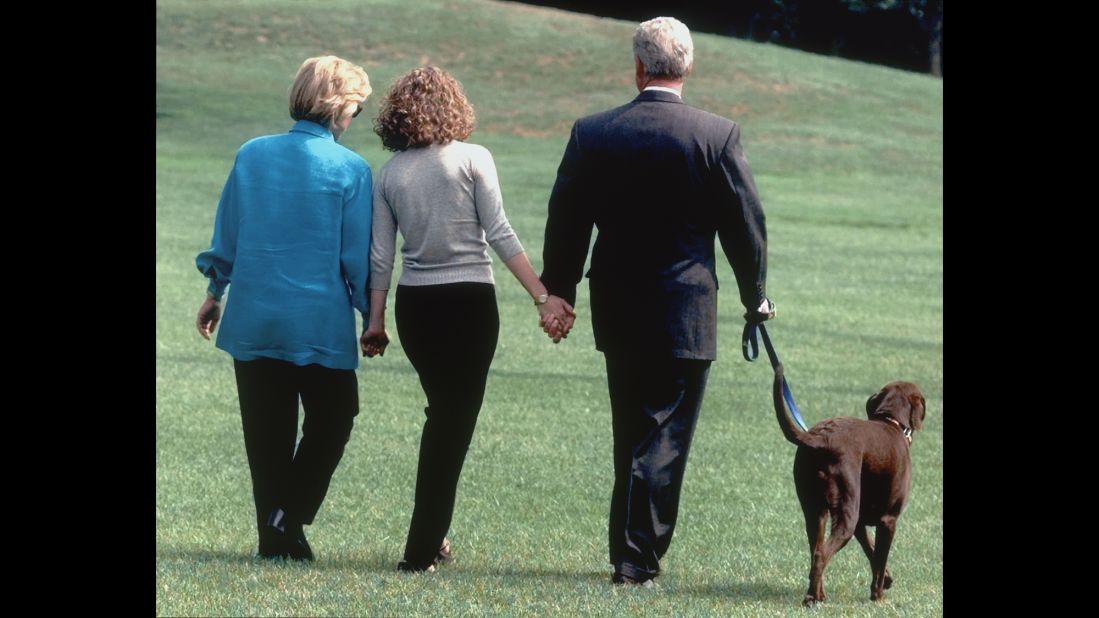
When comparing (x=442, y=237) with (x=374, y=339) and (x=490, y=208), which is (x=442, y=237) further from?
(x=374, y=339)

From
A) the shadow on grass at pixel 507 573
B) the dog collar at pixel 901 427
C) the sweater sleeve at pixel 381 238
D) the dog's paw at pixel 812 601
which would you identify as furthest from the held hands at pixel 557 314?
the dog's paw at pixel 812 601

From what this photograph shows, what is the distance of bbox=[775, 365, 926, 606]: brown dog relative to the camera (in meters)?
5.96

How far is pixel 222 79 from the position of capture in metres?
46.8

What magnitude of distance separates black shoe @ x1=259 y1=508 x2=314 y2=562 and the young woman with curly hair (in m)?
0.75

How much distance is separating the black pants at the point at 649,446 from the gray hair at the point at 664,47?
1.13m

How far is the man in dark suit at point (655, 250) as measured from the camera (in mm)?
6277

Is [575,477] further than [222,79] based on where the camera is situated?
No

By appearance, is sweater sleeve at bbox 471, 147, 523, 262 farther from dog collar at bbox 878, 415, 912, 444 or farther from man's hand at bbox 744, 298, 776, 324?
dog collar at bbox 878, 415, 912, 444

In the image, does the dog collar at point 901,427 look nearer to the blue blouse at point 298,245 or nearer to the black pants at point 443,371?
the black pants at point 443,371

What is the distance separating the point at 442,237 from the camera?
6.32 m
